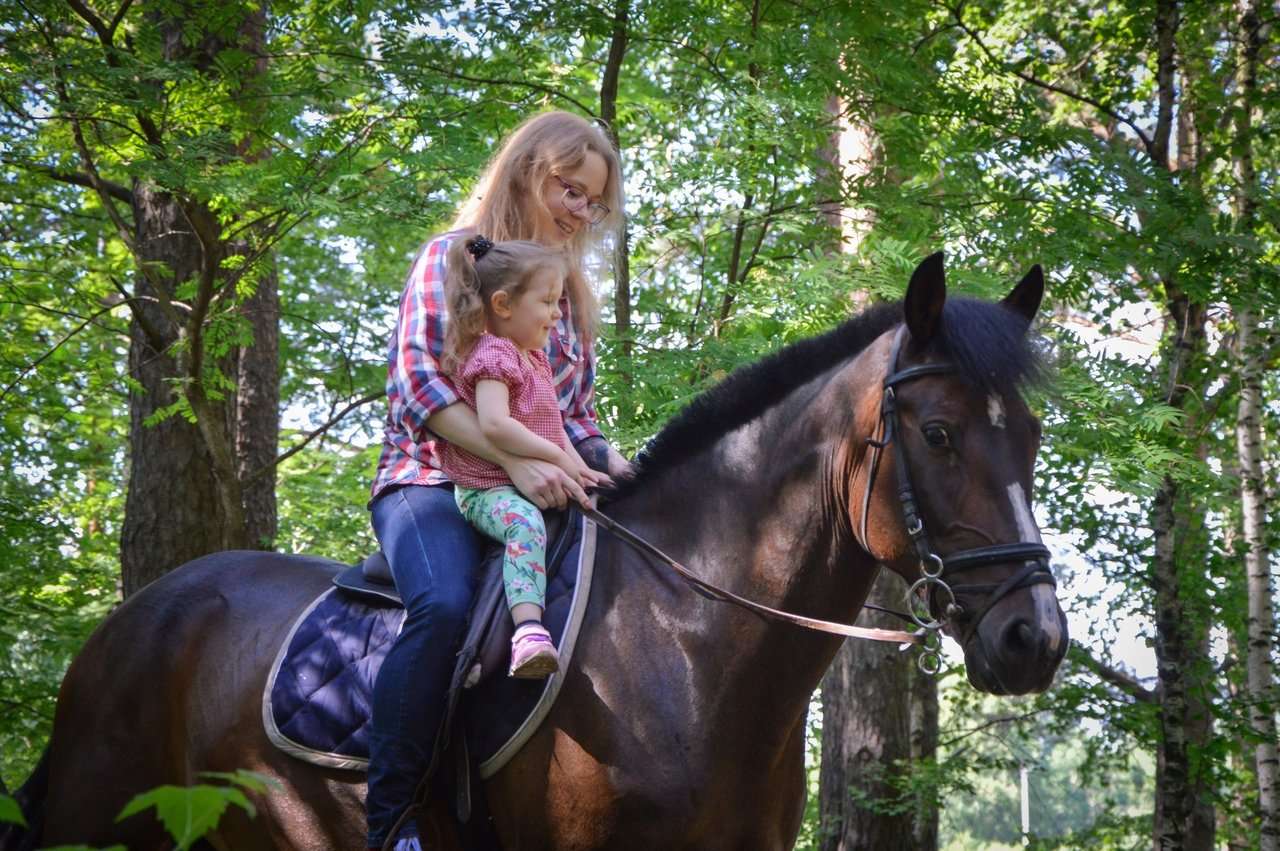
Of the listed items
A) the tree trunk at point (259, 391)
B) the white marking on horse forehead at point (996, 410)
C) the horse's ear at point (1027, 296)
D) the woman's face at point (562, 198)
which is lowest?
the white marking on horse forehead at point (996, 410)

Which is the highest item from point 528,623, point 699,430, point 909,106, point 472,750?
point 909,106

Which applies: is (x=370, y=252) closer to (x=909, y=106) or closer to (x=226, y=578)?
(x=909, y=106)

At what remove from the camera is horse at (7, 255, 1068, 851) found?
3.00m

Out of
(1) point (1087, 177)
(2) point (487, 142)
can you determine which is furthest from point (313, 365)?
(1) point (1087, 177)

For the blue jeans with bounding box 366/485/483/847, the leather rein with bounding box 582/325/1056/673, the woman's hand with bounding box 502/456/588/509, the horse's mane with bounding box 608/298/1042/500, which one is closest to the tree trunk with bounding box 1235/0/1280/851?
the horse's mane with bounding box 608/298/1042/500

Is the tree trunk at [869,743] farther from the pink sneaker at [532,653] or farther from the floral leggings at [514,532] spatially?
the pink sneaker at [532,653]

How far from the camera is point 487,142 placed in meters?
8.17

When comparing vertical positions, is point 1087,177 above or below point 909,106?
below

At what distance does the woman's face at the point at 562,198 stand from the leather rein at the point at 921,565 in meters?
1.24

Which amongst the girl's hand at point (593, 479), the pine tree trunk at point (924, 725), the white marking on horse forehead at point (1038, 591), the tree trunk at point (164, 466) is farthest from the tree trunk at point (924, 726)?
the white marking on horse forehead at point (1038, 591)

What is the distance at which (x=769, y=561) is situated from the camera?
3414mm

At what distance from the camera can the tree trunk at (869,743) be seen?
1019cm

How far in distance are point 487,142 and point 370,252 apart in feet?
21.4

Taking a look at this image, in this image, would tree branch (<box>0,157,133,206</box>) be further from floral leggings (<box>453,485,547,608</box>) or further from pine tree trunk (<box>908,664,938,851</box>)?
pine tree trunk (<box>908,664,938,851</box>)
